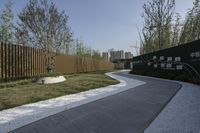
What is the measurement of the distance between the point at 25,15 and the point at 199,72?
9.79m

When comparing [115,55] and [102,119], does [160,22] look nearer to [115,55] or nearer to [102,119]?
[102,119]

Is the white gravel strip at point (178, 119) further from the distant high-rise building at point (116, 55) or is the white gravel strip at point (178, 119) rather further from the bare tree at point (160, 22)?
the distant high-rise building at point (116, 55)

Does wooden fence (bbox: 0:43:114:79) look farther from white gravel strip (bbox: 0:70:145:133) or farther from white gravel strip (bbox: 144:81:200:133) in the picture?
white gravel strip (bbox: 144:81:200:133)

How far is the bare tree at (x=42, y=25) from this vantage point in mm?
12695

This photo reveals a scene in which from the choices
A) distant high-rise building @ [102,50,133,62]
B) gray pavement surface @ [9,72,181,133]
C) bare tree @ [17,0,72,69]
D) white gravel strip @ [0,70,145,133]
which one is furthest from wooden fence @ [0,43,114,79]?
distant high-rise building @ [102,50,133,62]

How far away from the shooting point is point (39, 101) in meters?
6.46

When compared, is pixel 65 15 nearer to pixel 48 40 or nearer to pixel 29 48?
pixel 48 40

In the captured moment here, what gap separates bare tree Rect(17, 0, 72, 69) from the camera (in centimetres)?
1270

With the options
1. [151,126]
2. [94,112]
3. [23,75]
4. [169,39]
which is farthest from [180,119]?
[169,39]

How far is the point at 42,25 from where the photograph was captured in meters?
12.8

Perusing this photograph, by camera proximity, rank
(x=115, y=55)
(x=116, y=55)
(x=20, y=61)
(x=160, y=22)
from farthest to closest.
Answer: (x=116, y=55), (x=115, y=55), (x=160, y=22), (x=20, y=61)

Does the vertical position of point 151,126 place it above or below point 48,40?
below

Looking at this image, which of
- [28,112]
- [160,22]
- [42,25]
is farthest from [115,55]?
[28,112]

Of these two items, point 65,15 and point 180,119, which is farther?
point 65,15
